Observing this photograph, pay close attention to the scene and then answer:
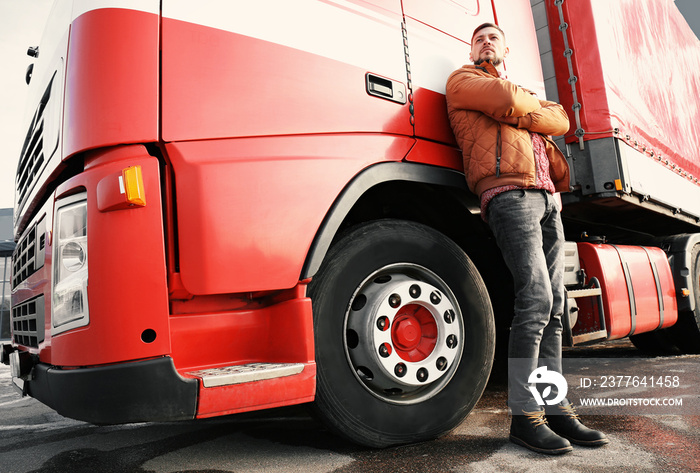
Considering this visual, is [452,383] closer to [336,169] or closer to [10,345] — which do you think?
[336,169]

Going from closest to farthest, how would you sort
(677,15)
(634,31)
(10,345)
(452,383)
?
(452,383), (10,345), (634,31), (677,15)

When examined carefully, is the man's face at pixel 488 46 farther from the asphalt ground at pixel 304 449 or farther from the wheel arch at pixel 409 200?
the asphalt ground at pixel 304 449

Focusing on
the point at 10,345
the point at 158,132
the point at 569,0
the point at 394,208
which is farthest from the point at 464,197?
the point at 10,345

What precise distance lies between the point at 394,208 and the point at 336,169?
24.8 inches

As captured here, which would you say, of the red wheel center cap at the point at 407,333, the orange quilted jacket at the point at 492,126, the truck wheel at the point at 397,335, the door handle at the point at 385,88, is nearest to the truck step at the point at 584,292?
the truck wheel at the point at 397,335

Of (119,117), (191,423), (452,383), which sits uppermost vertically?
(119,117)

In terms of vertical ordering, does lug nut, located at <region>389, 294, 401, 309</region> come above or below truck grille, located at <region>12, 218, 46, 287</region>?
below

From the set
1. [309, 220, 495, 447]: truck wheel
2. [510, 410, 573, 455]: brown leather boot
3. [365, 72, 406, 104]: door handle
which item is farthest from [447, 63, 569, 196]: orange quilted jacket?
[510, 410, 573, 455]: brown leather boot

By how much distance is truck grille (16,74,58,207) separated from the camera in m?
2.42

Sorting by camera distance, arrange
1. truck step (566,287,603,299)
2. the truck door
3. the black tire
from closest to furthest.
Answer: the truck door < truck step (566,287,603,299) < the black tire

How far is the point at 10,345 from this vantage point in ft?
9.68

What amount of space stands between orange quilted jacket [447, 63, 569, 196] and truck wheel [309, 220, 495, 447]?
1.28 ft

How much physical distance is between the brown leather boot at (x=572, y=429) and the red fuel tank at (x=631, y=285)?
1508mm

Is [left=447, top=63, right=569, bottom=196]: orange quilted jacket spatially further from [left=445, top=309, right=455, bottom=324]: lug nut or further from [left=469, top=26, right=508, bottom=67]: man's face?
[left=445, top=309, right=455, bottom=324]: lug nut
